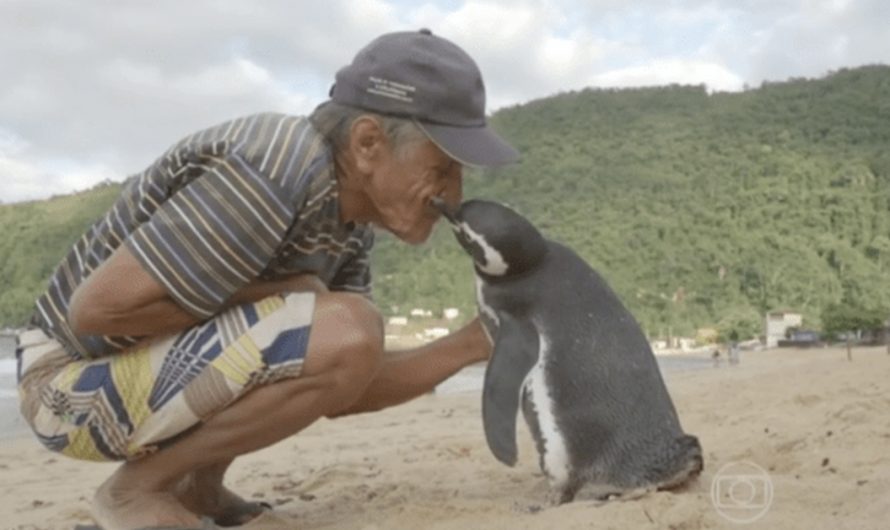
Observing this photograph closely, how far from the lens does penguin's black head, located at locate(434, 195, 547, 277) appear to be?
9.57 feet

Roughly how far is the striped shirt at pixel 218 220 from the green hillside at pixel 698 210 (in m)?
41.2

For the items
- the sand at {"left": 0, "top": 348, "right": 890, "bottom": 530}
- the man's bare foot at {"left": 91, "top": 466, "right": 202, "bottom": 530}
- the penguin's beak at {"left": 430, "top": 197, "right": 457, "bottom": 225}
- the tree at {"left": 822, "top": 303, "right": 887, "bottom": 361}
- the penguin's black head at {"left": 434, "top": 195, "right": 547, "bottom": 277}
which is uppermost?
the penguin's beak at {"left": 430, "top": 197, "right": 457, "bottom": 225}

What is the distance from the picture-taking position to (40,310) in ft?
8.73

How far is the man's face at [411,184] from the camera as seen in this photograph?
2.42 meters

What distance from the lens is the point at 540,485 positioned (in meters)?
3.29

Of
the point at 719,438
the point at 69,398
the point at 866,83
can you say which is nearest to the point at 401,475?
the point at 719,438

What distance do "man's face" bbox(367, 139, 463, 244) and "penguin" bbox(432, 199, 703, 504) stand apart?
22 cm

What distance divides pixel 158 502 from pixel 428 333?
135 ft

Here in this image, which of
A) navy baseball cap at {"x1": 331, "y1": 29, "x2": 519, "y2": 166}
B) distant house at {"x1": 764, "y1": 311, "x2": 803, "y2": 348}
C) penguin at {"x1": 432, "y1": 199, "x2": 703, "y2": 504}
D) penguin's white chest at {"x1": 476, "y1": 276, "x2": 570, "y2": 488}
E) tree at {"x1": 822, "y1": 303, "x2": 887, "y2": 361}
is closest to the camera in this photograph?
navy baseball cap at {"x1": 331, "y1": 29, "x2": 519, "y2": 166}

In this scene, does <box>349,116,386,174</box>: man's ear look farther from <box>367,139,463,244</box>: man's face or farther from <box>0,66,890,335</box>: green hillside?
<box>0,66,890,335</box>: green hillside

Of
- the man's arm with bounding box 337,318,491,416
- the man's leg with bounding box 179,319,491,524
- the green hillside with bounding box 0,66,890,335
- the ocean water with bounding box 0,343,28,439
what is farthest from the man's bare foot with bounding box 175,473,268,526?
the green hillside with bounding box 0,66,890,335

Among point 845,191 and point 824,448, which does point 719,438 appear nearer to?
point 824,448

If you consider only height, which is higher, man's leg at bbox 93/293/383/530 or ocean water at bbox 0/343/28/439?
man's leg at bbox 93/293/383/530
